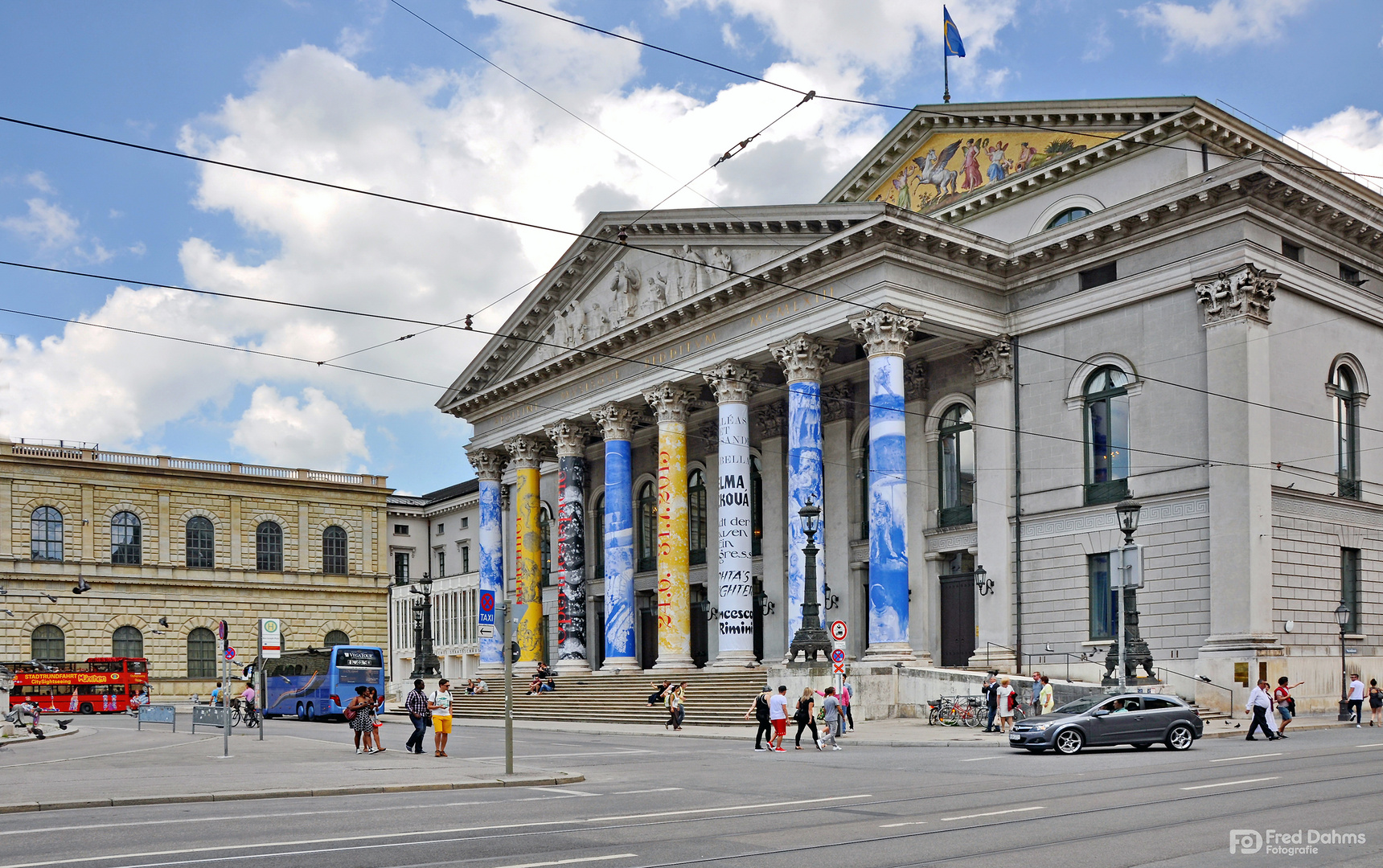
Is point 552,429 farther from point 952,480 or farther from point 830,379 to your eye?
point 952,480

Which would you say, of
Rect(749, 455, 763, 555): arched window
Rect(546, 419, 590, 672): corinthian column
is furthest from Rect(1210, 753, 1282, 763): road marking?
Rect(546, 419, 590, 672): corinthian column

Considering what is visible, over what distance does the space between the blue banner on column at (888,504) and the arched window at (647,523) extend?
19615 millimetres

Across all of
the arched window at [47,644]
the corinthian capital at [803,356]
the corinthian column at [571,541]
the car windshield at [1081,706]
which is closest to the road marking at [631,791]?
the car windshield at [1081,706]

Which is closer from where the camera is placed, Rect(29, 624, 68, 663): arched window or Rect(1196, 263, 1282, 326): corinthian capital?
Rect(1196, 263, 1282, 326): corinthian capital

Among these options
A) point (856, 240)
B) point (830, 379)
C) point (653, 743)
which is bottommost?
point (653, 743)

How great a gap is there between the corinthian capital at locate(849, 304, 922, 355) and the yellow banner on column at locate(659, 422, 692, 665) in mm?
9509

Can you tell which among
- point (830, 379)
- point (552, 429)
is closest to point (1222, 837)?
point (830, 379)

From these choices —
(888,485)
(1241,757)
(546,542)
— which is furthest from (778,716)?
(546,542)

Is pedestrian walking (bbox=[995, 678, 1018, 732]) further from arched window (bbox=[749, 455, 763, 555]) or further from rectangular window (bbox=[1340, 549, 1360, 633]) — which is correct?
arched window (bbox=[749, 455, 763, 555])

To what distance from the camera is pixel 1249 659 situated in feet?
106

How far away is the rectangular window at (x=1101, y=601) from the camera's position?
3647 cm

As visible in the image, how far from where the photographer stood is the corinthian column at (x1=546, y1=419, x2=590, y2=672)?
51844mm

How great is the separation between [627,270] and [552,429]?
823 centimetres

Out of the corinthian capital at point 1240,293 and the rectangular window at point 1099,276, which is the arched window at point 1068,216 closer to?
the rectangular window at point 1099,276
